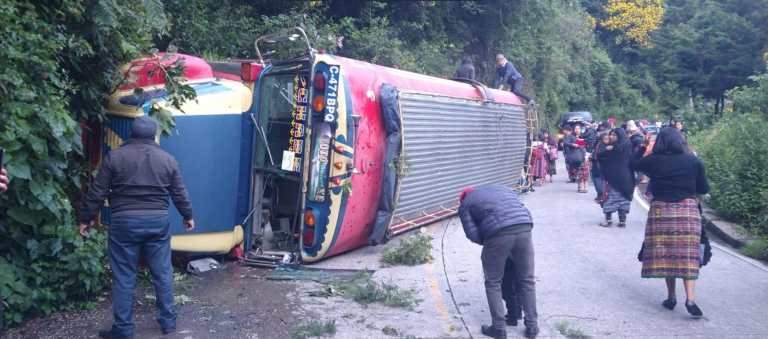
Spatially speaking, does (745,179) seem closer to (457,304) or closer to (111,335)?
(457,304)

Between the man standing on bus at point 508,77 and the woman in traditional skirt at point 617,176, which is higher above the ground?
the man standing on bus at point 508,77

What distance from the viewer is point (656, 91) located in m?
39.6

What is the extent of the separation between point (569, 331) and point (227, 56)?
7841 millimetres

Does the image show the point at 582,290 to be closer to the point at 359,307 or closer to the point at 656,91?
the point at 359,307

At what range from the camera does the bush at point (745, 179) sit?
33.1ft

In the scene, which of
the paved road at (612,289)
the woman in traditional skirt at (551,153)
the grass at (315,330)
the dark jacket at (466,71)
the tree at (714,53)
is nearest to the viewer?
the grass at (315,330)

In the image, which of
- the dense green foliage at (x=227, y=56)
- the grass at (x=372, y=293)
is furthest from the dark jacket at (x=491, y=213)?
the dense green foliage at (x=227, y=56)

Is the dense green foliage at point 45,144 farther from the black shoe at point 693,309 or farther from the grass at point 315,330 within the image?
the black shoe at point 693,309

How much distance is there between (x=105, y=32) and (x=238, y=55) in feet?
18.4

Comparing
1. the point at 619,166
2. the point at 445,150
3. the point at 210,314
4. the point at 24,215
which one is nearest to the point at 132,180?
the point at 24,215

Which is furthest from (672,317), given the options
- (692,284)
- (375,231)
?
(375,231)

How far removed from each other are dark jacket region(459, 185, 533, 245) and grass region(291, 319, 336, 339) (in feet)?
4.22

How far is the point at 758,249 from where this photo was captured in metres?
8.48

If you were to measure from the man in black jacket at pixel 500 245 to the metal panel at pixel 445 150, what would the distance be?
2586 millimetres
